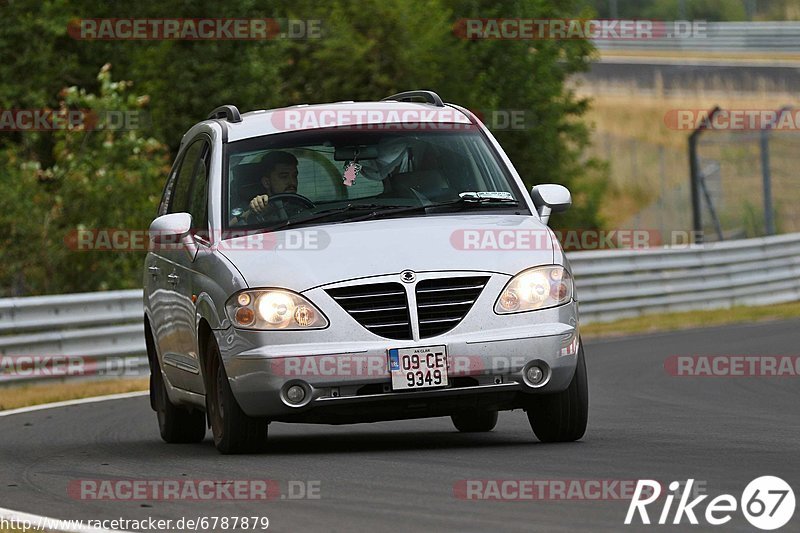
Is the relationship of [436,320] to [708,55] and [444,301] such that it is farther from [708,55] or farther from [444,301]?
[708,55]

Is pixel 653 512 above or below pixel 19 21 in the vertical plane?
below

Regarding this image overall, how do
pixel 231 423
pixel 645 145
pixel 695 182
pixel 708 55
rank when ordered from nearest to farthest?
1. pixel 231 423
2. pixel 695 182
3. pixel 645 145
4. pixel 708 55

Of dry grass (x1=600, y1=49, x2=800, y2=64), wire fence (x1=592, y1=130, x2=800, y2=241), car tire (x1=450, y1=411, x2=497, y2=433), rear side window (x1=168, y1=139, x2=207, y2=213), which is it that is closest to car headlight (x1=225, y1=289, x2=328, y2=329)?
rear side window (x1=168, y1=139, x2=207, y2=213)

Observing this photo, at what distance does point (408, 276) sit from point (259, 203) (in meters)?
1.32

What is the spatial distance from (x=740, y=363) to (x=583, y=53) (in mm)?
30369

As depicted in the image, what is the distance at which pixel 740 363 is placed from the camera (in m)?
15.7

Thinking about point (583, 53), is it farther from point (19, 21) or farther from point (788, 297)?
point (788, 297)

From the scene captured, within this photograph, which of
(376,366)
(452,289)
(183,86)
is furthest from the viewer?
(183,86)

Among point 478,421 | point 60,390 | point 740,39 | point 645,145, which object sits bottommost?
point 60,390

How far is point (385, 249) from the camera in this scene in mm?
8758

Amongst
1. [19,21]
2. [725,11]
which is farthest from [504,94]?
[725,11]

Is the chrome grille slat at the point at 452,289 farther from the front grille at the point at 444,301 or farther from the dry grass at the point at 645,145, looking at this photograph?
the dry grass at the point at 645,145

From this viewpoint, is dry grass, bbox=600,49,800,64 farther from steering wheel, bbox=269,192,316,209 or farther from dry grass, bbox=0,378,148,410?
steering wheel, bbox=269,192,316,209

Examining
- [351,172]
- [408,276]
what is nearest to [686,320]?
[351,172]
